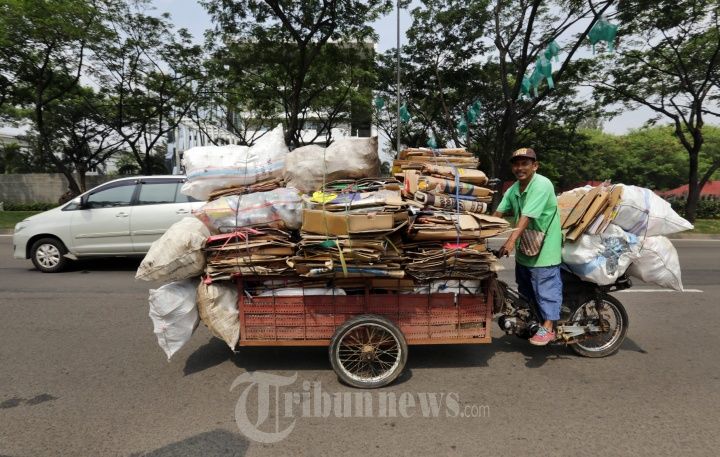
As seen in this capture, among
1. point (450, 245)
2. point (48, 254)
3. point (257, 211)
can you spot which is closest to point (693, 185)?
point (450, 245)

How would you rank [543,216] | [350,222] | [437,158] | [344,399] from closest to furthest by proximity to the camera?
[350,222] < [344,399] < [543,216] < [437,158]

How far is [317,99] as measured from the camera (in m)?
21.5

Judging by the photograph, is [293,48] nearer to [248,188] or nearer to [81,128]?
[248,188]

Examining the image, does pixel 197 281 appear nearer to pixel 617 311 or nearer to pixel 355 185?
pixel 355 185

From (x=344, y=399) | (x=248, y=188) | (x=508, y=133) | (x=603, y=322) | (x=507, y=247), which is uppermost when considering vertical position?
(x=508, y=133)

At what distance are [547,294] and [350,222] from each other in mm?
1731

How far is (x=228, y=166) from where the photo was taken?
347 centimetres

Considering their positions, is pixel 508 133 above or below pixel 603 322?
above

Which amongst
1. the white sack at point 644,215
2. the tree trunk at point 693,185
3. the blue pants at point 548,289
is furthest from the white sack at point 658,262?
the tree trunk at point 693,185

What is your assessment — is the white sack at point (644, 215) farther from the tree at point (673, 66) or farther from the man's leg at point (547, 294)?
the tree at point (673, 66)

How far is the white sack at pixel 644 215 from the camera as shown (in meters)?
3.50

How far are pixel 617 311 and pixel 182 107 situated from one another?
20.7 m

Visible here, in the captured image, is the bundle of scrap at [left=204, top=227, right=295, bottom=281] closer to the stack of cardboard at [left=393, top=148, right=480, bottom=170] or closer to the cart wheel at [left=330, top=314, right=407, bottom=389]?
the cart wheel at [left=330, top=314, right=407, bottom=389]

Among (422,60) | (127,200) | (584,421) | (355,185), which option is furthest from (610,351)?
(422,60)
